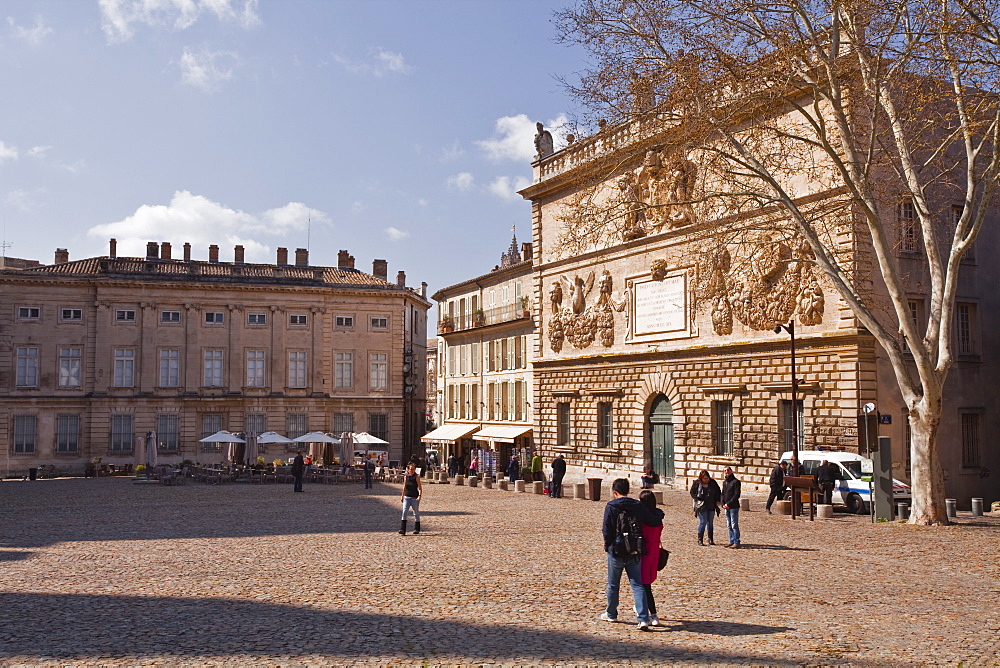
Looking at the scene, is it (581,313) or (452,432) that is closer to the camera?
(581,313)

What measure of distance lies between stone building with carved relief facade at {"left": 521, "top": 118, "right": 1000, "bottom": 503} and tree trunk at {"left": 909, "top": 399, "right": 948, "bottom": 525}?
3112 millimetres

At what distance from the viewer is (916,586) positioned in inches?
519

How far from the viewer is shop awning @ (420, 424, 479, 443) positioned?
50969mm

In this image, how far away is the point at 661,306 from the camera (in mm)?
34312

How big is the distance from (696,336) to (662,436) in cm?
409

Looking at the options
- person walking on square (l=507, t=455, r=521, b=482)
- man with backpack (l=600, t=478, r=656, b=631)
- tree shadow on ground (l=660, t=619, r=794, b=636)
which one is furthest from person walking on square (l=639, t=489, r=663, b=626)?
person walking on square (l=507, t=455, r=521, b=482)

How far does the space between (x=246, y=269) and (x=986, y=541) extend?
1850 inches

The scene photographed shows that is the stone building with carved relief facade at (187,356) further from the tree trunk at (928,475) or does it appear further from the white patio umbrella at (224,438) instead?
the tree trunk at (928,475)

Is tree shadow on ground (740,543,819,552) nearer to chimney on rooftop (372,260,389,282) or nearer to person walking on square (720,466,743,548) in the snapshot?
person walking on square (720,466,743,548)

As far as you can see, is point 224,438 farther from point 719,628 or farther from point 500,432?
point 719,628

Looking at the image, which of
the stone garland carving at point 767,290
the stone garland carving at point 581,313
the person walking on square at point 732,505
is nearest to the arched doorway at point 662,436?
the stone garland carving at point 581,313

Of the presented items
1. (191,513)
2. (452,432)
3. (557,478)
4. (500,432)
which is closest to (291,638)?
(191,513)

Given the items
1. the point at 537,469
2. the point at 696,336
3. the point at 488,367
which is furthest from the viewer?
the point at 488,367

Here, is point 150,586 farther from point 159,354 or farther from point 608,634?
point 159,354
